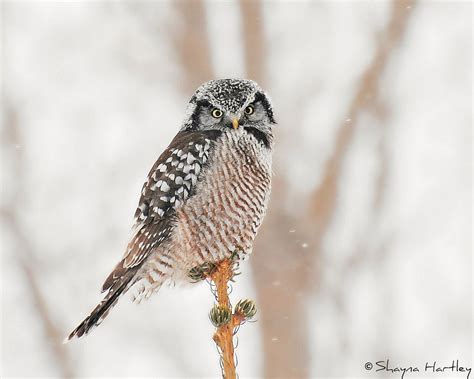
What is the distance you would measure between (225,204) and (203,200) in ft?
0.33

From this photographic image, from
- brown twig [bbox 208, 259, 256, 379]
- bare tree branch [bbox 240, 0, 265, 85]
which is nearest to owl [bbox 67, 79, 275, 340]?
brown twig [bbox 208, 259, 256, 379]

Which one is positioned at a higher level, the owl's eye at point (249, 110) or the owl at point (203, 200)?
the owl's eye at point (249, 110)

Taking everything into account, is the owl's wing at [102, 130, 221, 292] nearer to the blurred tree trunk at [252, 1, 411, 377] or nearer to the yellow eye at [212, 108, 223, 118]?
the yellow eye at [212, 108, 223, 118]

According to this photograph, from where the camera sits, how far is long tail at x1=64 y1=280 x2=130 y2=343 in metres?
3.21

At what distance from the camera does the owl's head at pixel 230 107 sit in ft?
12.2

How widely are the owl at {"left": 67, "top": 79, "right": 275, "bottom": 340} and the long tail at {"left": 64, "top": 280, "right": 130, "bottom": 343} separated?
21cm

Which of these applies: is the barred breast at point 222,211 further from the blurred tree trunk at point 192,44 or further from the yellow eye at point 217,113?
the blurred tree trunk at point 192,44

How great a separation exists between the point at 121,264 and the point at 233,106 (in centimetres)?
86

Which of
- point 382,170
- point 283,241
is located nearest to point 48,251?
point 283,241

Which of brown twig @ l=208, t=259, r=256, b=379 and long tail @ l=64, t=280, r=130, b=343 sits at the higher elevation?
brown twig @ l=208, t=259, r=256, b=379

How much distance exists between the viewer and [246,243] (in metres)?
3.72

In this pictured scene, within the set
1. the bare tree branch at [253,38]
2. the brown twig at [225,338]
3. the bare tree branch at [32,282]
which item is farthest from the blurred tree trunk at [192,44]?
the brown twig at [225,338]
